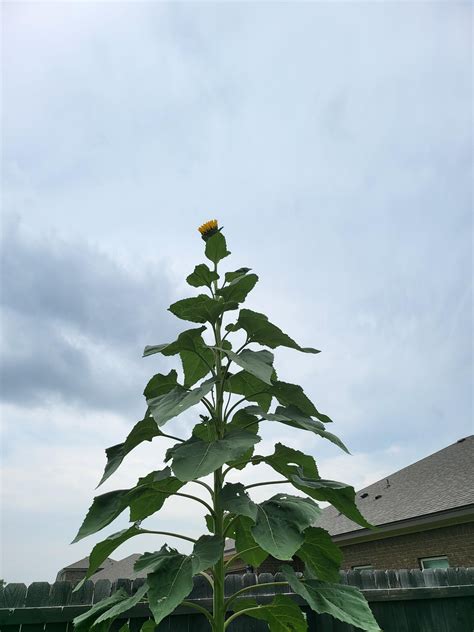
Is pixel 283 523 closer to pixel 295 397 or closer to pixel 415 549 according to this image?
pixel 295 397

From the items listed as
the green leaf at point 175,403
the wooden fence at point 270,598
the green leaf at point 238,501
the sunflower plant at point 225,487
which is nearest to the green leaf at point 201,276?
the sunflower plant at point 225,487

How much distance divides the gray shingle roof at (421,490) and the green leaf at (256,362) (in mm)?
7854

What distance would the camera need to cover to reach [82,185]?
274 inches

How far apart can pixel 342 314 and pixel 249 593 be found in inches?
188

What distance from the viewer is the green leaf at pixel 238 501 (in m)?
1.32

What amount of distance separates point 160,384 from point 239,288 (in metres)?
0.54

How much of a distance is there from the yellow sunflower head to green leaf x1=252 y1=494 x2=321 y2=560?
1173mm

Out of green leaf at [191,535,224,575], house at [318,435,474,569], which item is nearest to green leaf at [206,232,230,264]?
green leaf at [191,535,224,575]

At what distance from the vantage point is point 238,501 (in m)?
1.39

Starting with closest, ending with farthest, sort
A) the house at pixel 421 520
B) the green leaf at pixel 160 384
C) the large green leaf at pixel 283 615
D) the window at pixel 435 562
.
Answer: the large green leaf at pixel 283 615
the green leaf at pixel 160 384
the house at pixel 421 520
the window at pixel 435 562

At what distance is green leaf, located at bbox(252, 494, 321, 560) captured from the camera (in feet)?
4.10

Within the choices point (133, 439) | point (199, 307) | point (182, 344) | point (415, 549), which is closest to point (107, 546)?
point (133, 439)

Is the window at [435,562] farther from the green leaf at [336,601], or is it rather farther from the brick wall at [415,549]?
the green leaf at [336,601]

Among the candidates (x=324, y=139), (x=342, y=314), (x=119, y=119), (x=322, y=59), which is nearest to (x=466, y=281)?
(x=342, y=314)
